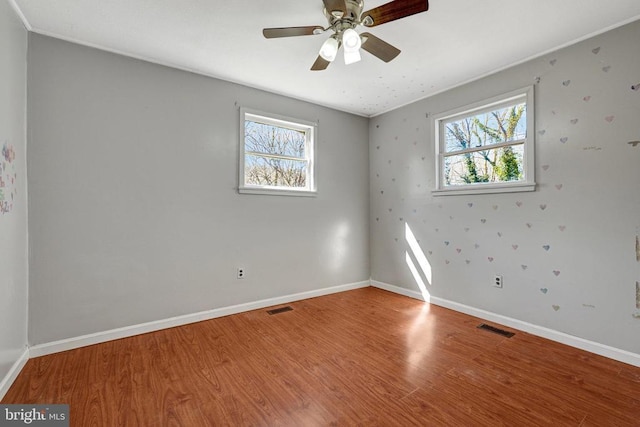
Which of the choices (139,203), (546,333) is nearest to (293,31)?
(139,203)

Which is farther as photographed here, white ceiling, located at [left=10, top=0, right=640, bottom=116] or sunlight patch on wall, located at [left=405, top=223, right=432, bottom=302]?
sunlight patch on wall, located at [left=405, top=223, right=432, bottom=302]

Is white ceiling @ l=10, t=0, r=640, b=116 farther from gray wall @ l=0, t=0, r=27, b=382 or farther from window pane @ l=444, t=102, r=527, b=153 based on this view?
window pane @ l=444, t=102, r=527, b=153

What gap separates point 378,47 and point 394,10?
0.35 meters

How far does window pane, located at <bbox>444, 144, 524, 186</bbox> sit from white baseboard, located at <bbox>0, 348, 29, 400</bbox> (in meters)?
4.10

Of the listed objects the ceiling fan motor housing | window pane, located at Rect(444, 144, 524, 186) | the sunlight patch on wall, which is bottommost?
the sunlight patch on wall

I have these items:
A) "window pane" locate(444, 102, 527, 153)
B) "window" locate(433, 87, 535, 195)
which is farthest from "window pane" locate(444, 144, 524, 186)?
"window pane" locate(444, 102, 527, 153)

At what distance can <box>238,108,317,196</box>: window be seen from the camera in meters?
3.35

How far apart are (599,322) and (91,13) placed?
4508 mm

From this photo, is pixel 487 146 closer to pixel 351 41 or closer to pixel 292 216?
pixel 351 41

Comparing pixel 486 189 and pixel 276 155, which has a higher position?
pixel 276 155

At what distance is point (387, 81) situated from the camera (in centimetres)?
319

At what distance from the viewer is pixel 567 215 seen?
2484 mm

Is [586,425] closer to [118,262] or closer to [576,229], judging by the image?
[576,229]

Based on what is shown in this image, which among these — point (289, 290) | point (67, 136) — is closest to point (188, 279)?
point (289, 290)
